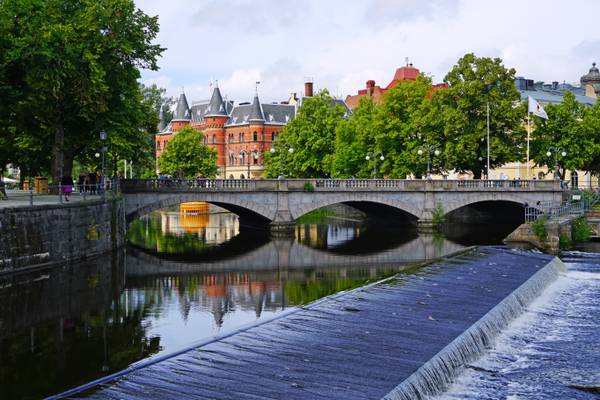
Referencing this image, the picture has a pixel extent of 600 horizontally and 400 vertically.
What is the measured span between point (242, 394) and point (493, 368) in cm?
782

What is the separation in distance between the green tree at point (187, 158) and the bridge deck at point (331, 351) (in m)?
67.3

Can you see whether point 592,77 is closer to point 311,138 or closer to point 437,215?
point 311,138

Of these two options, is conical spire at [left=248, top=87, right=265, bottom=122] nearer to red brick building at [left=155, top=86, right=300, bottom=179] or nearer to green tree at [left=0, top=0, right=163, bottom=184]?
red brick building at [left=155, top=86, right=300, bottom=179]

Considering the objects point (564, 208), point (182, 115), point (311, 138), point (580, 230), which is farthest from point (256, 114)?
point (580, 230)

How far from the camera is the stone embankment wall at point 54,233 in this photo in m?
31.4

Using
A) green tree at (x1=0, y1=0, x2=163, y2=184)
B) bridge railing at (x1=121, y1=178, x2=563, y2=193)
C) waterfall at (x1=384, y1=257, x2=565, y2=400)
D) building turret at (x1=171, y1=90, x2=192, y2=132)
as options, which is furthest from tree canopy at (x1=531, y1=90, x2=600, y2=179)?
building turret at (x1=171, y1=90, x2=192, y2=132)

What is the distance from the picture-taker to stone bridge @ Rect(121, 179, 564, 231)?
53.4 meters

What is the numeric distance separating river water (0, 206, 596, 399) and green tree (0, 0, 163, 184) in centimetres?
842

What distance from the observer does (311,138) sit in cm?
8144

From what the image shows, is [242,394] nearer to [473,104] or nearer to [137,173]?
[473,104]

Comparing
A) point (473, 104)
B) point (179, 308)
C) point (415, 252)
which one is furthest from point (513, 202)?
point (179, 308)

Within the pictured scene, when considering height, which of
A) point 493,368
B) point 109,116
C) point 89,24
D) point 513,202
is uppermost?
point 89,24

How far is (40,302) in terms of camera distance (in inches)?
1074

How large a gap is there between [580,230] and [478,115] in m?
22.3
